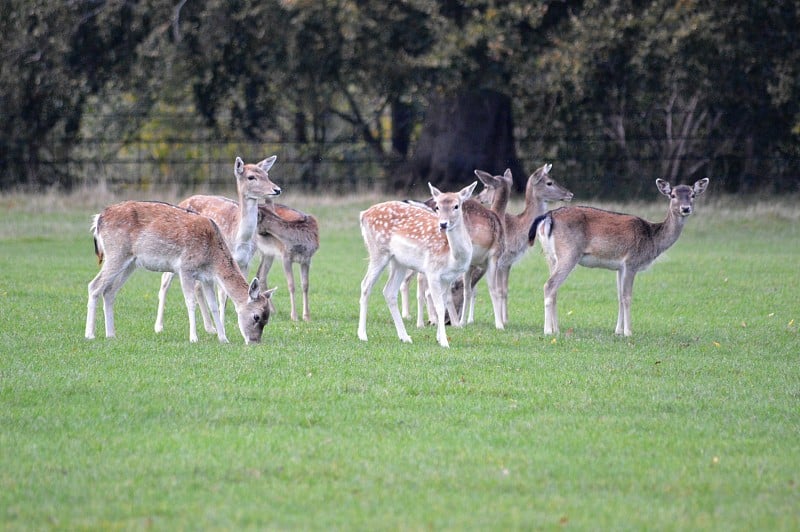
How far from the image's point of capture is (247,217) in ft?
40.4

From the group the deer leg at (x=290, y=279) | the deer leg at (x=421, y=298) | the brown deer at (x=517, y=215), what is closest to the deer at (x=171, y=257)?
the deer leg at (x=290, y=279)

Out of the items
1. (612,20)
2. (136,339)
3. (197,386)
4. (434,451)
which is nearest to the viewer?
(434,451)

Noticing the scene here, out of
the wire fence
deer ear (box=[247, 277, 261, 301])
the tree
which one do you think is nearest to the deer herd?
deer ear (box=[247, 277, 261, 301])

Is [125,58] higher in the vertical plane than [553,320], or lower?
higher

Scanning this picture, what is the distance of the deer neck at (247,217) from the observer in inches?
484

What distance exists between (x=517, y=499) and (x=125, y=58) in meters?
22.6

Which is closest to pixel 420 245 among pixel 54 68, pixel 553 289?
pixel 553 289

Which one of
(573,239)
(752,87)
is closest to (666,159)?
(752,87)

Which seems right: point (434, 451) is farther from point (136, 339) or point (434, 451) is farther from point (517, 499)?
point (136, 339)

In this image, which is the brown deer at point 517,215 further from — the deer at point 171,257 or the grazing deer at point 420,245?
the deer at point 171,257

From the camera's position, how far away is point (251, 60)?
27.1 meters

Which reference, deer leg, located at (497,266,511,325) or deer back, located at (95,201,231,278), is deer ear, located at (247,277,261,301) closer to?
deer back, located at (95,201,231,278)

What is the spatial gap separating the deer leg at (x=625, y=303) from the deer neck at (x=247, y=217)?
3679mm

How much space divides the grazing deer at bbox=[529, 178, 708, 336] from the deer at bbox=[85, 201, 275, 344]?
3.07 metres
